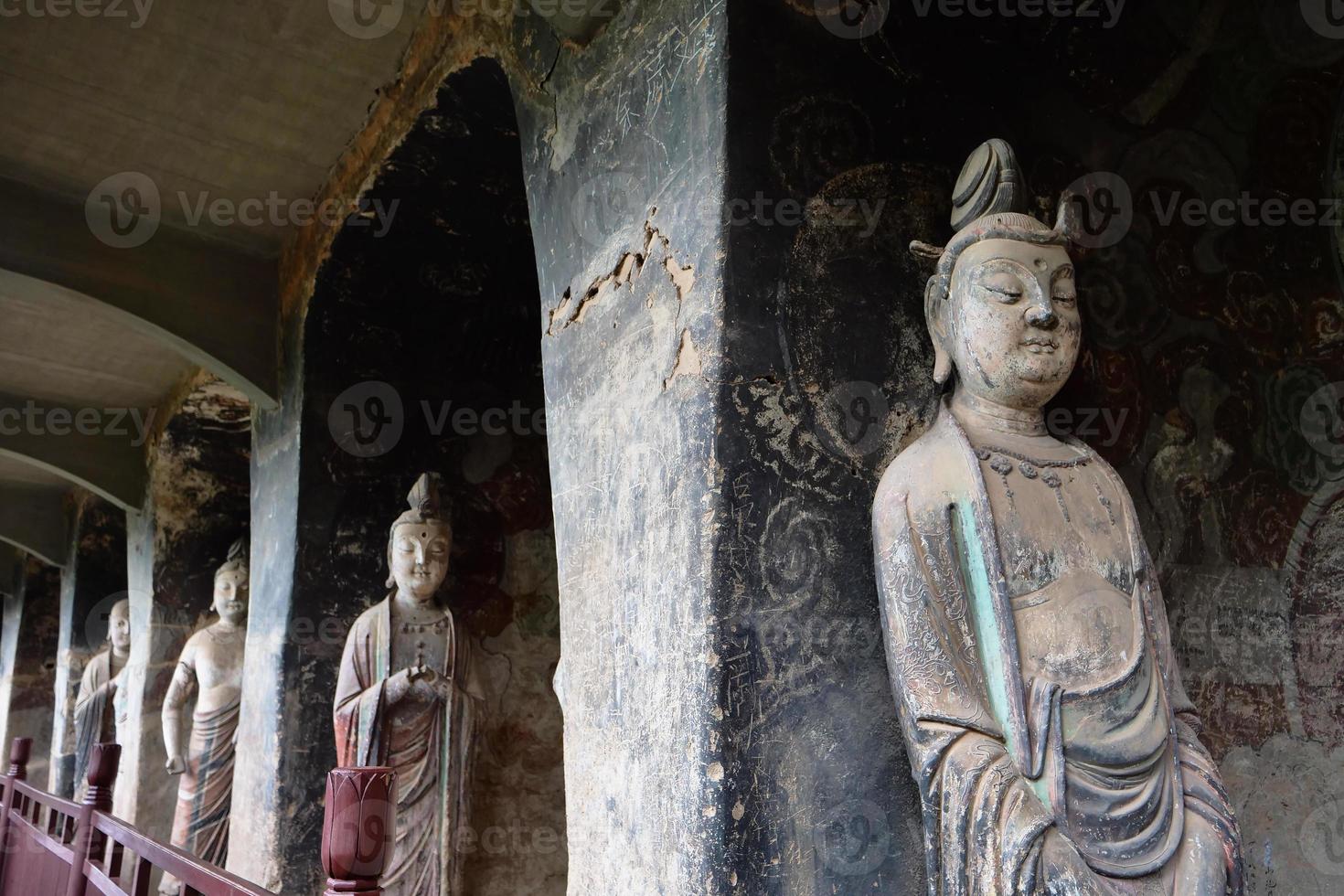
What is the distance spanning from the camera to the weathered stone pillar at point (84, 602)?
424 inches

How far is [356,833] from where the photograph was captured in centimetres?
176

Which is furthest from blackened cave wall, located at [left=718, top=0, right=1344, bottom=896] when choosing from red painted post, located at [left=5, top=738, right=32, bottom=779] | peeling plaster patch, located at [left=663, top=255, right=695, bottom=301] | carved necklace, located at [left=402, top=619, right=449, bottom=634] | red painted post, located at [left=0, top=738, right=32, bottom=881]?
red painted post, located at [left=5, top=738, right=32, bottom=779]

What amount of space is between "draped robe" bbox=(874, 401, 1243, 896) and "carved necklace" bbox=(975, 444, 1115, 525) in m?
0.07

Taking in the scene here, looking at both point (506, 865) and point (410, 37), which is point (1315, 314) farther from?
point (506, 865)

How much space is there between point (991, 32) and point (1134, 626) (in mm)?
1673

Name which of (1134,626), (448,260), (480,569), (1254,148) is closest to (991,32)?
(1254,148)

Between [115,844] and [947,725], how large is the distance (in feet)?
9.47

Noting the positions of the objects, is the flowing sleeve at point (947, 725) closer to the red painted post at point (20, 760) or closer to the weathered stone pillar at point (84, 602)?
the red painted post at point (20, 760)

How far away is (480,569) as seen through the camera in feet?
18.6

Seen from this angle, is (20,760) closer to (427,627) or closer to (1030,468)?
(427,627)

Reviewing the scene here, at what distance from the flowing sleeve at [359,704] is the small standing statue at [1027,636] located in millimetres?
2912

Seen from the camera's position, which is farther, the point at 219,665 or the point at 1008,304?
the point at 219,665

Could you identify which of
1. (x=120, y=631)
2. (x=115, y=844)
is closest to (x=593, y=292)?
(x=115, y=844)

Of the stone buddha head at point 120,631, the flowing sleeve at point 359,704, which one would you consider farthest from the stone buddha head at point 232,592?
the stone buddha head at point 120,631
